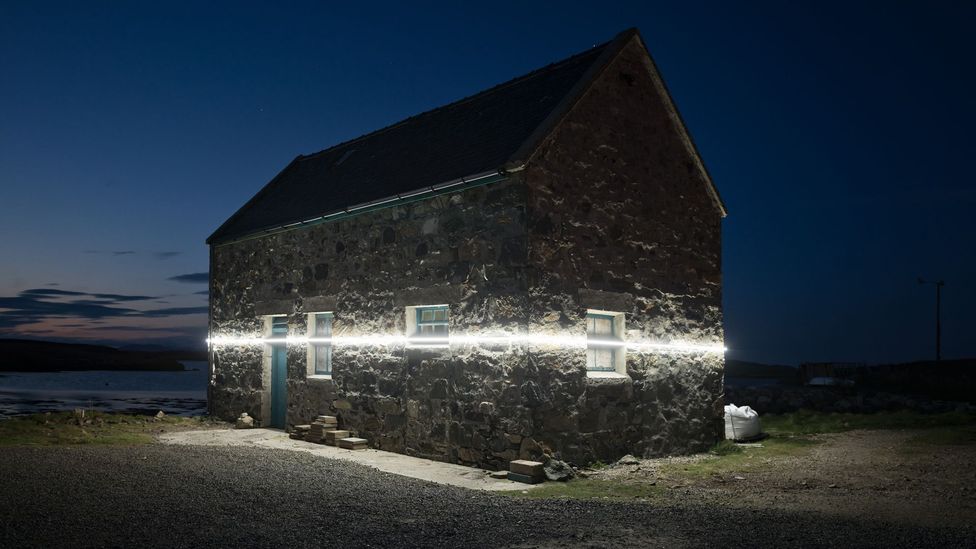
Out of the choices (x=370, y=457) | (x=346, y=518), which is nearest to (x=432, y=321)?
(x=370, y=457)

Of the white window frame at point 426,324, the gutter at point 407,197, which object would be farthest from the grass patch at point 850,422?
the gutter at point 407,197

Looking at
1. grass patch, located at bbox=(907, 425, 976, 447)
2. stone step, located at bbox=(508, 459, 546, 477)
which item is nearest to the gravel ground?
stone step, located at bbox=(508, 459, 546, 477)

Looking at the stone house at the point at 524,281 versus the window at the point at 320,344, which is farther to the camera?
the window at the point at 320,344

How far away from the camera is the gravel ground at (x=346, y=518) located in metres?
6.24

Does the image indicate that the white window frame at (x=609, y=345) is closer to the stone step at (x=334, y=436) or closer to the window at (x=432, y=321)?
the window at (x=432, y=321)

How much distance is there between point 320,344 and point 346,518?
24.4ft

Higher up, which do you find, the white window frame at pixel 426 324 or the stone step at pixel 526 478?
the white window frame at pixel 426 324

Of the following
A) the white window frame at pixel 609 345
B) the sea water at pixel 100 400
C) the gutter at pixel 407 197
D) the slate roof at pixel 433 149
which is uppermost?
the slate roof at pixel 433 149

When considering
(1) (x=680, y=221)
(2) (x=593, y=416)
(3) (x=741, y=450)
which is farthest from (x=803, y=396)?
(2) (x=593, y=416)

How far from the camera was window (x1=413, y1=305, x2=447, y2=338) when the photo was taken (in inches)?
451

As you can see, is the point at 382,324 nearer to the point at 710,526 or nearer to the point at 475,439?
Answer: the point at 475,439

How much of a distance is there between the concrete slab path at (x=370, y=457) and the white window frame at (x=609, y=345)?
7.87 ft

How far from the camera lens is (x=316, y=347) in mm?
14258

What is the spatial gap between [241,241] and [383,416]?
259 inches
